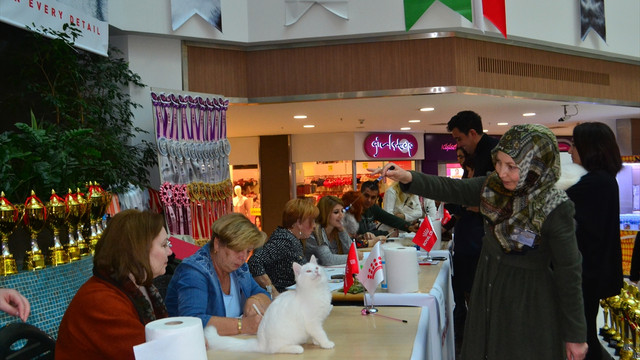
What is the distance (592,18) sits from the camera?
7.46m

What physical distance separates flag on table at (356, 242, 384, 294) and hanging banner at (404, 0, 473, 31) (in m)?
4.34

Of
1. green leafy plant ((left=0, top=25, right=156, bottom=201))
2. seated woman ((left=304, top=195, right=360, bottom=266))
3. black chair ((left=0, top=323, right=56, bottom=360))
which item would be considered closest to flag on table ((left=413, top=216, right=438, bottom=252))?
→ seated woman ((left=304, top=195, right=360, bottom=266))

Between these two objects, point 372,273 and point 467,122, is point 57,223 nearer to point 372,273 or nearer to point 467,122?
point 372,273

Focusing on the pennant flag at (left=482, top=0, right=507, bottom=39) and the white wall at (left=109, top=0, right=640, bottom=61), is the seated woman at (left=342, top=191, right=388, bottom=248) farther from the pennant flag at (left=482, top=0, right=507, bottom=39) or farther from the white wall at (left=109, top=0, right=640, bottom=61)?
the pennant flag at (left=482, top=0, right=507, bottom=39)

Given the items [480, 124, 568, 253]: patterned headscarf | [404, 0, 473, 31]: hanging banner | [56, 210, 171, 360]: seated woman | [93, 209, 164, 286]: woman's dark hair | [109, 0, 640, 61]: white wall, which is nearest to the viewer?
[56, 210, 171, 360]: seated woman

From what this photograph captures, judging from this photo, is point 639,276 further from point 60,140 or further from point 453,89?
point 60,140

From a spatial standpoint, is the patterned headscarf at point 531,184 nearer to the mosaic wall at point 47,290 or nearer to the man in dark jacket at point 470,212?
the man in dark jacket at point 470,212

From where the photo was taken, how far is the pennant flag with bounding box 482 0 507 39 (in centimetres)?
620

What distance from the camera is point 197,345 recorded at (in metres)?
1.25

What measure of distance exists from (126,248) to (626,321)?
2.63 metres

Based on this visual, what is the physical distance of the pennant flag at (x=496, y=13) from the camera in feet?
20.3

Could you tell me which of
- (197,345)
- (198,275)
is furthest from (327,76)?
(197,345)

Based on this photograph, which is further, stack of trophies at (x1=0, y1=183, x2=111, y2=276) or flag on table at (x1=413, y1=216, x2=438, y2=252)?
flag on table at (x1=413, y1=216, x2=438, y2=252)

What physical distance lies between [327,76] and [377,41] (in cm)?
73
